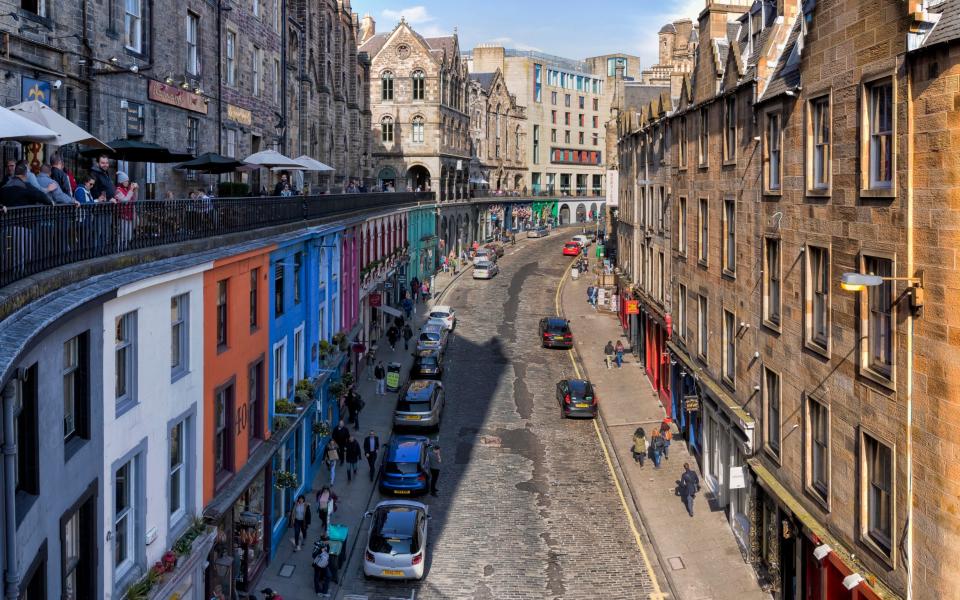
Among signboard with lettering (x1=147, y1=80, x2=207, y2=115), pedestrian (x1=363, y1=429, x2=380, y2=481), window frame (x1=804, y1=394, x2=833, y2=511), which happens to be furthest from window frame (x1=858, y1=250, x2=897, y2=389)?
signboard with lettering (x1=147, y1=80, x2=207, y2=115)

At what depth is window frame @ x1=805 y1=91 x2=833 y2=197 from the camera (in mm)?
18016

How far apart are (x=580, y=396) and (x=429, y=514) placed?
11.1m

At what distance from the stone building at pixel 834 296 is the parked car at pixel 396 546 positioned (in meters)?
8.00

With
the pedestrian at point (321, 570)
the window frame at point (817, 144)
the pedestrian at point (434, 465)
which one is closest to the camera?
the window frame at point (817, 144)

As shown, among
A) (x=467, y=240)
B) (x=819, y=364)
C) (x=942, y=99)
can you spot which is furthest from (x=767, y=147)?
(x=467, y=240)

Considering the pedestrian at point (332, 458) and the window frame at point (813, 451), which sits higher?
the window frame at point (813, 451)

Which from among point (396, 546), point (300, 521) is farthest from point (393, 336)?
point (396, 546)

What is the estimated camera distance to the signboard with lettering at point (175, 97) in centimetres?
2583

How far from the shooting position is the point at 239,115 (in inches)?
1334

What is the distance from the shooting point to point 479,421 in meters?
35.3

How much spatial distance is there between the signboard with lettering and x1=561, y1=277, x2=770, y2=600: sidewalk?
18119mm

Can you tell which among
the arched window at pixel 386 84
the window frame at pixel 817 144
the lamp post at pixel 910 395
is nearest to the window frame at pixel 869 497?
the lamp post at pixel 910 395

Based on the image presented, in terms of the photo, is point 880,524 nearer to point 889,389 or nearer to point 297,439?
point 889,389

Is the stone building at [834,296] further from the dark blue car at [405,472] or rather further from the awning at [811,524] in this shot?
the dark blue car at [405,472]
